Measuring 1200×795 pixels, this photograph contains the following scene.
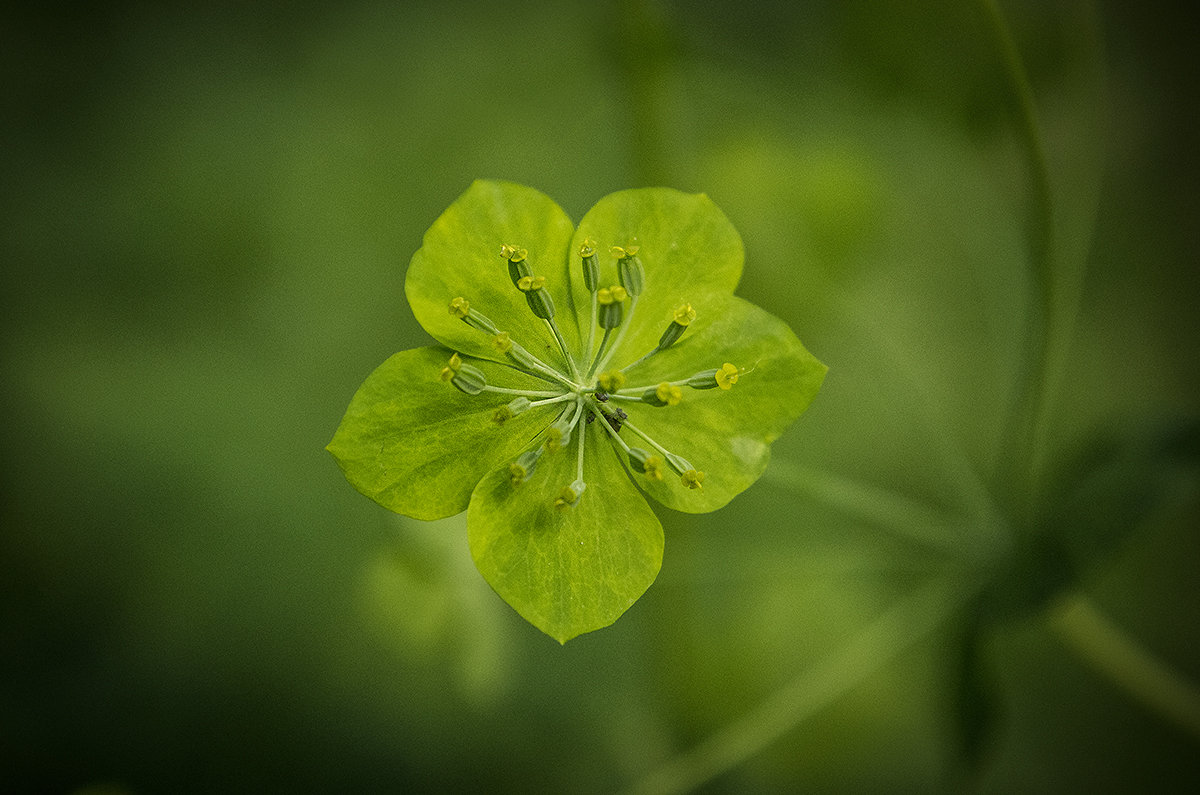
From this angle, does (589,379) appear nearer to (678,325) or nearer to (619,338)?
(619,338)

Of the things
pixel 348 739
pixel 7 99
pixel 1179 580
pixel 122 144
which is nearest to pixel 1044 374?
pixel 1179 580

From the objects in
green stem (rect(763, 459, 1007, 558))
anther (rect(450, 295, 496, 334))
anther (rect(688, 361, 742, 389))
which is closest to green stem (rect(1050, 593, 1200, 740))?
green stem (rect(763, 459, 1007, 558))

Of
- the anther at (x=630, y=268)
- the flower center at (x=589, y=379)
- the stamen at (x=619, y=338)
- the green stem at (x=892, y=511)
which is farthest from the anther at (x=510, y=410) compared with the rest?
the green stem at (x=892, y=511)

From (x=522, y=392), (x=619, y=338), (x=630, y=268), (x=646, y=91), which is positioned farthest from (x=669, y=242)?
(x=646, y=91)

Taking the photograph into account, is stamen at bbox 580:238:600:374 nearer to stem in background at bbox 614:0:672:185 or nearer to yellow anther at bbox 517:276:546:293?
yellow anther at bbox 517:276:546:293

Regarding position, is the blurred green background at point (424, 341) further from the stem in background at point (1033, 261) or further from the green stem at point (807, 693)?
the stem in background at point (1033, 261)

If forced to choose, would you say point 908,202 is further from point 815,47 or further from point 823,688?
point 823,688

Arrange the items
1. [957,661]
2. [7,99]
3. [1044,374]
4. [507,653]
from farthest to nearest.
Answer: [7,99] → [507,653] → [957,661] → [1044,374]
